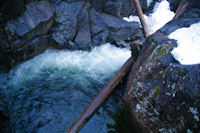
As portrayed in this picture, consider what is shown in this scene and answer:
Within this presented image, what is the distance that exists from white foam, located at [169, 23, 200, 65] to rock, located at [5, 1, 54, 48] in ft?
16.7

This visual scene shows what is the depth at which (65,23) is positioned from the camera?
7.10 meters

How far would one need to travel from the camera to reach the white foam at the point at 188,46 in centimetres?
256

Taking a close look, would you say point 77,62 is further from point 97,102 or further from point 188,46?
point 188,46

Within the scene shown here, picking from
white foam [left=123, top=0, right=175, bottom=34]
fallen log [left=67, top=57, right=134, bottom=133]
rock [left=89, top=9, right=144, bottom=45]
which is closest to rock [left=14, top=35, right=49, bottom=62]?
rock [left=89, top=9, right=144, bottom=45]

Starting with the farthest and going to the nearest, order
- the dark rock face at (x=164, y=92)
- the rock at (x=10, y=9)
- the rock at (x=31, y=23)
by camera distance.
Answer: the rock at (x=31, y=23) < the rock at (x=10, y=9) < the dark rock face at (x=164, y=92)

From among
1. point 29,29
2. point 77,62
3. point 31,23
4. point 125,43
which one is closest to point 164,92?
point 77,62

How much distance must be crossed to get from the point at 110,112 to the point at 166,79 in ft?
7.03

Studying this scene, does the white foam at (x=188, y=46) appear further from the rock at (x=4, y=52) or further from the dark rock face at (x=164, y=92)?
the rock at (x=4, y=52)

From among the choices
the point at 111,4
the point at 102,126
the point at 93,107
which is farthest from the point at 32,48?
the point at 111,4

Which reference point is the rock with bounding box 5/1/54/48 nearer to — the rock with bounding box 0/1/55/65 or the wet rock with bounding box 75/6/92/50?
the rock with bounding box 0/1/55/65

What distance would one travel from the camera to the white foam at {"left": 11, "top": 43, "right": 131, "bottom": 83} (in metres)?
5.74

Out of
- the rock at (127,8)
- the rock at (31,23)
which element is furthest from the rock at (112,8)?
the rock at (31,23)

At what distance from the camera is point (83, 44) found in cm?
732

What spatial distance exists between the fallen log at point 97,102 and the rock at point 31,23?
377cm
